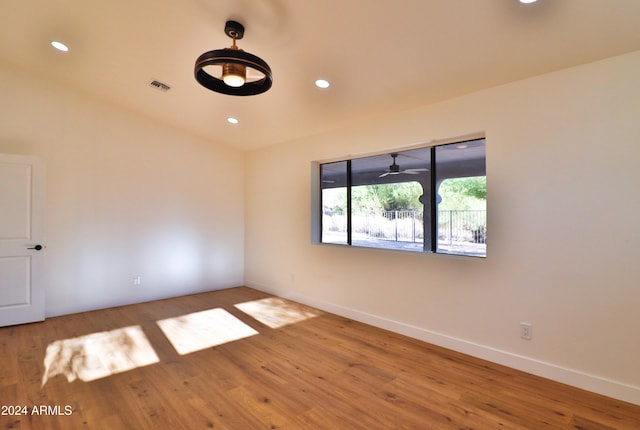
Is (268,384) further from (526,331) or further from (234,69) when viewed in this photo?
(234,69)

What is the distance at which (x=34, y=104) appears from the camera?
4.07 metres

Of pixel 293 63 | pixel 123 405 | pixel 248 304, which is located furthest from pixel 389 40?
pixel 248 304

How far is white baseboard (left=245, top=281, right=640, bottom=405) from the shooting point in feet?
7.59

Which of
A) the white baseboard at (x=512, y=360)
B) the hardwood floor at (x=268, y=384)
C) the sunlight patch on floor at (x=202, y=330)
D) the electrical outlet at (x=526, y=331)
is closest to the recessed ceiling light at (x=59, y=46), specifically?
the hardwood floor at (x=268, y=384)

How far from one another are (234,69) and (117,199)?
3.54 meters

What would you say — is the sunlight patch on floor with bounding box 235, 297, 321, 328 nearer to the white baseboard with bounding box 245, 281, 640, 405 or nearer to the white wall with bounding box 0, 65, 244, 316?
the white baseboard with bounding box 245, 281, 640, 405

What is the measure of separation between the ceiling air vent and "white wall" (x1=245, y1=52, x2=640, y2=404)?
261 centimetres

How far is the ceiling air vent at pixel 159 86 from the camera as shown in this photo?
3771 millimetres

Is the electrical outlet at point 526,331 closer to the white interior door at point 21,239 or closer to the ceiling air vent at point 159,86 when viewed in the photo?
the ceiling air vent at point 159,86

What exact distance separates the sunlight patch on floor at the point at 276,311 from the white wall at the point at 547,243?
111 centimetres

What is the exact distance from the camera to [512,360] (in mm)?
2770

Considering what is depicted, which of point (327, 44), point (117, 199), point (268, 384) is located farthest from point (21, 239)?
point (327, 44)

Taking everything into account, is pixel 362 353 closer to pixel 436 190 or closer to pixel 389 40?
pixel 436 190

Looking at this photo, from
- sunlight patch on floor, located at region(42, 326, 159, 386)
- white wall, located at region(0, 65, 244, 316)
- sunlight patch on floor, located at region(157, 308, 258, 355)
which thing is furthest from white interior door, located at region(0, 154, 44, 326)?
sunlight patch on floor, located at region(157, 308, 258, 355)
